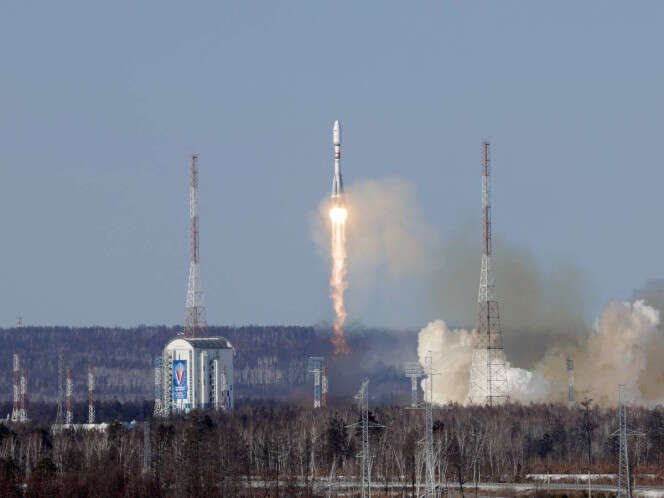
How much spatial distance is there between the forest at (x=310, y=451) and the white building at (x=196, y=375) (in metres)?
8.11

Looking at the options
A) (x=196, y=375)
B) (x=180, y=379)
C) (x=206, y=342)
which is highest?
(x=206, y=342)

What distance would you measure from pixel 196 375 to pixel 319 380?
11649 millimetres

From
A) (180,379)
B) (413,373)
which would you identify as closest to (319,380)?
(413,373)

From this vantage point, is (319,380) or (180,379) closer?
(319,380)

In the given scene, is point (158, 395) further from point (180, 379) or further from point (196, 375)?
point (196, 375)

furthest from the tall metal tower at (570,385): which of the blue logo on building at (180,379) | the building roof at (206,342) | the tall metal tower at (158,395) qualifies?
the tall metal tower at (158,395)

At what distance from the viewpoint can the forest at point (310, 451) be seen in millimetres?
75312

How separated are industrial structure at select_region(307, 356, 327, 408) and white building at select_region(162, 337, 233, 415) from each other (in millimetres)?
9966

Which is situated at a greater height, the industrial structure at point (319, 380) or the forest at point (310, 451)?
the industrial structure at point (319, 380)

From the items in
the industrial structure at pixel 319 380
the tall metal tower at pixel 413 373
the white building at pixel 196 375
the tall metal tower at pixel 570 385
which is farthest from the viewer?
the white building at pixel 196 375

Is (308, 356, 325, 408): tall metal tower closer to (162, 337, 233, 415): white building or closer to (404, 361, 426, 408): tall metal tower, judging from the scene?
(404, 361, 426, 408): tall metal tower

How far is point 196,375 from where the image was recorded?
11300 centimetres

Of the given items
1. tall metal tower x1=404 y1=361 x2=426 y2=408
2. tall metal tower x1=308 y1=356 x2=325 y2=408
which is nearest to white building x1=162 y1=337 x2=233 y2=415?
tall metal tower x1=308 y1=356 x2=325 y2=408

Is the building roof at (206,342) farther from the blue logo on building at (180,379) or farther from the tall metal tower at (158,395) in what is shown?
the tall metal tower at (158,395)
